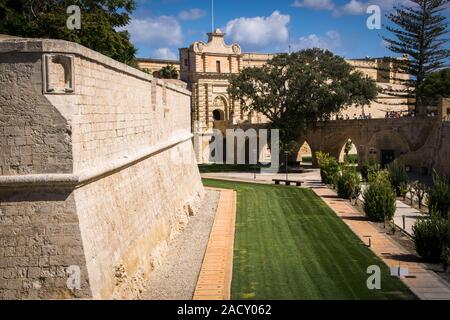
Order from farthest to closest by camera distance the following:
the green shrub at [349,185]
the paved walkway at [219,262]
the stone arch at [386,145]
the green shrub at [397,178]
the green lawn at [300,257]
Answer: the stone arch at [386,145]
the green shrub at [397,178]
the green shrub at [349,185]
the green lawn at [300,257]
the paved walkway at [219,262]

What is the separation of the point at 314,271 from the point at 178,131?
10.1 meters

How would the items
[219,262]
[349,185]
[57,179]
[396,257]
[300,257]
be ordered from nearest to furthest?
[57,179] < [219,262] < [300,257] < [396,257] < [349,185]

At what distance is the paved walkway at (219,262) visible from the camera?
10.8 m

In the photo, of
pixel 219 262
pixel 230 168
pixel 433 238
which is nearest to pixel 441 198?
pixel 433 238

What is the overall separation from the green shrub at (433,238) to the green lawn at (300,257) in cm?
113

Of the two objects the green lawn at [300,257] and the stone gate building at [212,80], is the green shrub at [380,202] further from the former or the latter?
the stone gate building at [212,80]

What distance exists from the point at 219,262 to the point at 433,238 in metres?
5.07

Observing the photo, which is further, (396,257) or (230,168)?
(230,168)

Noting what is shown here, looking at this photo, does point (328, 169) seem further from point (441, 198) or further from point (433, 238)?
point (433, 238)

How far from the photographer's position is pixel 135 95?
13.1m

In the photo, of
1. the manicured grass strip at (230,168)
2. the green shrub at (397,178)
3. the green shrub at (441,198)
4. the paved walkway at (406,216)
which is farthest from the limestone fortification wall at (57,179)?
the manicured grass strip at (230,168)

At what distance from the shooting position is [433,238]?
13227mm

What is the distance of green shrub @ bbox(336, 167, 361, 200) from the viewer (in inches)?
922
